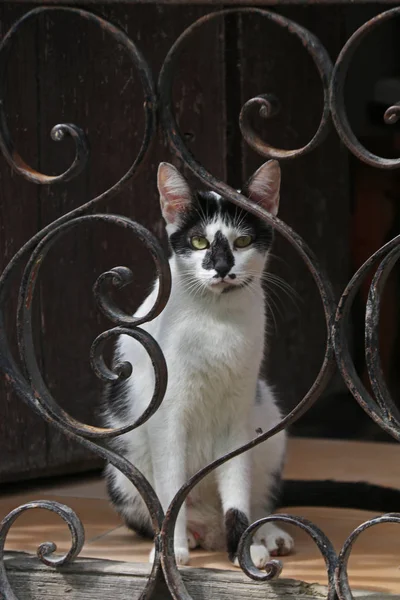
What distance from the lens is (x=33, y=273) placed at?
75.3 inches

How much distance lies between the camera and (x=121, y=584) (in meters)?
2.02

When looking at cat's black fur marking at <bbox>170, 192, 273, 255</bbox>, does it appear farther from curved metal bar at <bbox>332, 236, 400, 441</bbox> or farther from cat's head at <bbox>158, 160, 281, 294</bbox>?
curved metal bar at <bbox>332, 236, 400, 441</bbox>

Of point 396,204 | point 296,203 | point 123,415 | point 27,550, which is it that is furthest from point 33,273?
point 396,204

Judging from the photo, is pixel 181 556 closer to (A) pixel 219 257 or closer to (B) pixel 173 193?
(A) pixel 219 257

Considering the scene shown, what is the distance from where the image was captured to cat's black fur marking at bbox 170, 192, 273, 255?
225 centimetres

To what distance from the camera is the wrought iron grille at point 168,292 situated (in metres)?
1.66

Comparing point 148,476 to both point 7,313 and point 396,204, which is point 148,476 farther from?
point 396,204

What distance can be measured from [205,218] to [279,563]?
81 centimetres

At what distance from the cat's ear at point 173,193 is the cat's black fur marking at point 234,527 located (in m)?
0.70

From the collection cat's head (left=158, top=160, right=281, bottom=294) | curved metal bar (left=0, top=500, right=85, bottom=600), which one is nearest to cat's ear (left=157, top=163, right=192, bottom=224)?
cat's head (left=158, top=160, right=281, bottom=294)

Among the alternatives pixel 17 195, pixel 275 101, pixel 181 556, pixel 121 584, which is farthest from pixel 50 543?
pixel 17 195

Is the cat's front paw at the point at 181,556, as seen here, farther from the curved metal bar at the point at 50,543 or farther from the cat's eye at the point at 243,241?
the cat's eye at the point at 243,241

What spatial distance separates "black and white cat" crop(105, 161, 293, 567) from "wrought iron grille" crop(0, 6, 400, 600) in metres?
0.32

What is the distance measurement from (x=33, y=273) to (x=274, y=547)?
2.92 feet
